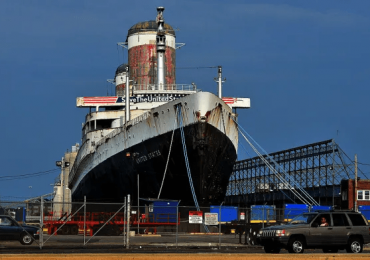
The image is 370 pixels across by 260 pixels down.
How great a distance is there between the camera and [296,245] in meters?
22.2

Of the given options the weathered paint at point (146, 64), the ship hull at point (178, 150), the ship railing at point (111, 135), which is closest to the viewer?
the ship hull at point (178, 150)

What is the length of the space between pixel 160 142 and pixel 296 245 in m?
19.5

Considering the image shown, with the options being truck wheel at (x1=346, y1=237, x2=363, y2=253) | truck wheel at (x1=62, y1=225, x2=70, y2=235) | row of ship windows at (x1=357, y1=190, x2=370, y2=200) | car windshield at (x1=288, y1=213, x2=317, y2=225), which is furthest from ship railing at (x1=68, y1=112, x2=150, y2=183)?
row of ship windows at (x1=357, y1=190, x2=370, y2=200)

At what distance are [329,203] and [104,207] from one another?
111 feet

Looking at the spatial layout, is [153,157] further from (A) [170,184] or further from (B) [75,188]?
(B) [75,188]

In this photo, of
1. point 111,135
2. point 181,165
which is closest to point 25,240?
point 181,165

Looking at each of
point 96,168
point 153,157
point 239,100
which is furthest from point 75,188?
point 153,157

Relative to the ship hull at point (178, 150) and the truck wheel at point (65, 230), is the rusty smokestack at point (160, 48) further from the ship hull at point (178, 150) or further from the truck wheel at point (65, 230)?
the truck wheel at point (65, 230)

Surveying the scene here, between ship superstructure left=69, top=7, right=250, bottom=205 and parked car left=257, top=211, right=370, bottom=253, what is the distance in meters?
16.9

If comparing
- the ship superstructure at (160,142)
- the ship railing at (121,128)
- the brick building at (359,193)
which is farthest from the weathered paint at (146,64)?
the brick building at (359,193)

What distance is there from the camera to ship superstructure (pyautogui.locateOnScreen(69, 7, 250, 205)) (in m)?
40.2

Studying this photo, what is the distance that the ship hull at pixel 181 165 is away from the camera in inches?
1582

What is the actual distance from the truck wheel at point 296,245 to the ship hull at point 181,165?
1783 cm

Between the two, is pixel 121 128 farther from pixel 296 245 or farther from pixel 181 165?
pixel 296 245
